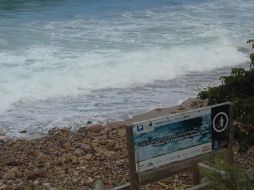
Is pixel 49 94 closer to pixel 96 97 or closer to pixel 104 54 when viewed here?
pixel 96 97

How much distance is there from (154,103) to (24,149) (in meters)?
3.70

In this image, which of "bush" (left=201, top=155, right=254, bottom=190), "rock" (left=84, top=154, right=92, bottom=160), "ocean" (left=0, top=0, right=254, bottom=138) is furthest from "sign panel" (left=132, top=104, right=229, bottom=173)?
"ocean" (left=0, top=0, right=254, bottom=138)

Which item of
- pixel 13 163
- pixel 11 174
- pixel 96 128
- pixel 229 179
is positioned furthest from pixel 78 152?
pixel 229 179

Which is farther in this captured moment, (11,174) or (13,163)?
(13,163)

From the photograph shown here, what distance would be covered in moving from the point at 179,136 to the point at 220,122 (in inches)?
19.6

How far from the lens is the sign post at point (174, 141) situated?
4570 millimetres

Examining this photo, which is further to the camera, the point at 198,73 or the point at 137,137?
the point at 198,73

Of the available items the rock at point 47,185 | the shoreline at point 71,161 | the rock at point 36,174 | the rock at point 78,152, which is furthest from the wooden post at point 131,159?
the rock at point 78,152

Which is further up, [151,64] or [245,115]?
[245,115]

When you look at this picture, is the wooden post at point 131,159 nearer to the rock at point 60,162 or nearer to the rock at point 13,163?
the rock at point 60,162

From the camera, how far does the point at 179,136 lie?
4758 millimetres

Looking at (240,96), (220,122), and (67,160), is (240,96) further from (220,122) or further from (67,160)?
(67,160)

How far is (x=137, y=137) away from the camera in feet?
14.9

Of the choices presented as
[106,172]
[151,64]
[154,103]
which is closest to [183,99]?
[154,103]
